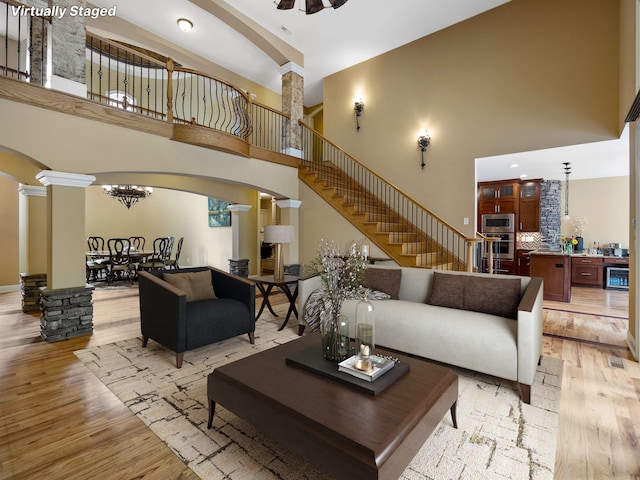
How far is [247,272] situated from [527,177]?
7.33m

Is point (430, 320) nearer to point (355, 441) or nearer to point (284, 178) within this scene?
point (355, 441)

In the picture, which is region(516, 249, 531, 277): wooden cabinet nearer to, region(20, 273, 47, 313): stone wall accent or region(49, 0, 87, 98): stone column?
region(49, 0, 87, 98): stone column

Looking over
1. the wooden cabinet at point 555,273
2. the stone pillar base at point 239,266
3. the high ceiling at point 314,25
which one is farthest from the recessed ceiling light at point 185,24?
the wooden cabinet at point 555,273

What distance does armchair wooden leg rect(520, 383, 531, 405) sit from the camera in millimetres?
2420

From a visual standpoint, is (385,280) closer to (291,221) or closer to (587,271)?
(291,221)

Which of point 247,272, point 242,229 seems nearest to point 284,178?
point 242,229

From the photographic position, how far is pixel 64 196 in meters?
3.79

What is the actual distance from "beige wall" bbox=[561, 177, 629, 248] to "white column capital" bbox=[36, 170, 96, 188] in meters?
10.0

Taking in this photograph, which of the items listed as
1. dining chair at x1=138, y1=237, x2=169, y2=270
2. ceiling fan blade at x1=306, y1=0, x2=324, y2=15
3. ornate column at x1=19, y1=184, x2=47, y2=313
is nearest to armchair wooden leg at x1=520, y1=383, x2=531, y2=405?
ceiling fan blade at x1=306, y1=0, x2=324, y2=15

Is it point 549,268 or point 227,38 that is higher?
point 227,38

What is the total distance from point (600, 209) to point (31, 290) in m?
11.8

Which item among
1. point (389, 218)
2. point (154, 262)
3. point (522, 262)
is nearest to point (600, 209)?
point (522, 262)

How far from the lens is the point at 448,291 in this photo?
3.32m

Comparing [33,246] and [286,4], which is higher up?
[286,4]
